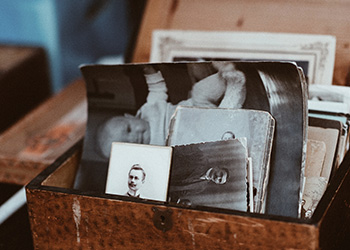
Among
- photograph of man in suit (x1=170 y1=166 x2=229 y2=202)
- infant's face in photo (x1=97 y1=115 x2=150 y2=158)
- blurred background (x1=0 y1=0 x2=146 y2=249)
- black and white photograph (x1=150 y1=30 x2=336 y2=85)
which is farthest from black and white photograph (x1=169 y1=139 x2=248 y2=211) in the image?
blurred background (x1=0 y1=0 x2=146 y2=249)

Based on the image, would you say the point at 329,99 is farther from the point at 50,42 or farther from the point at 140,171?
the point at 50,42

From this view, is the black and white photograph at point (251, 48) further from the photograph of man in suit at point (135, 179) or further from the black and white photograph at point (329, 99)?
the photograph of man in suit at point (135, 179)

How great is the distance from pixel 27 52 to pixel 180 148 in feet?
3.45

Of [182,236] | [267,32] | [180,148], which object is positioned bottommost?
[182,236]

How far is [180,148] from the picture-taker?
2.20ft

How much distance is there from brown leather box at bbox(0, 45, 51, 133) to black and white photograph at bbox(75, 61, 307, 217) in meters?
0.73

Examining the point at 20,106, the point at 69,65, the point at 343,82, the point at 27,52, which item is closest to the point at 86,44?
the point at 69,65

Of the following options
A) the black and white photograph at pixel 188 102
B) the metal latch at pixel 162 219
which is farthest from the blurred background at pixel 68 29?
the metal latch at pixel 162 219

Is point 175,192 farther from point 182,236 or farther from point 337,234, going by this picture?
point 337,234

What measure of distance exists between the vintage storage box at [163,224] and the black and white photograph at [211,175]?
0.08 meters

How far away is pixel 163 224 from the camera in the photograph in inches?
22.4

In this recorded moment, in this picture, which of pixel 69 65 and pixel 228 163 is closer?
pixel 228 163

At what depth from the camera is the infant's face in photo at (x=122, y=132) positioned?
756 mm

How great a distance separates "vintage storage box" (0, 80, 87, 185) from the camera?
101cm
